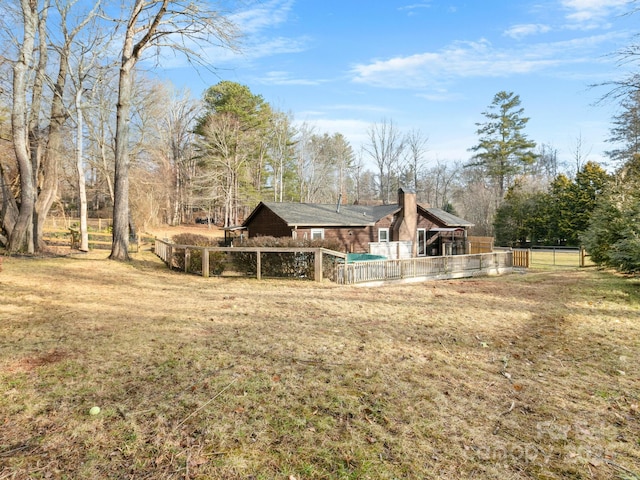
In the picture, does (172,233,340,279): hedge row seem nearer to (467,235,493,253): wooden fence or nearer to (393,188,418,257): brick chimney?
(393,188,418,257): brick chimney

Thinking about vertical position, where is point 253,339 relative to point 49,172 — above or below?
below

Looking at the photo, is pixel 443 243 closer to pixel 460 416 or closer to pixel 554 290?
pixel 554 290

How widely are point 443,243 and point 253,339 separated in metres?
22.6

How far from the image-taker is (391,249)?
899 inches

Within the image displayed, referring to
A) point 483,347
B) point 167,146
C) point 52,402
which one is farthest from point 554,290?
point 167,146

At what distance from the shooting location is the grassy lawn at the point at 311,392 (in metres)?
2.71

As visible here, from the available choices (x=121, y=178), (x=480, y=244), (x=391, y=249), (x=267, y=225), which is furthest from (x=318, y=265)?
(x=480, y=244)

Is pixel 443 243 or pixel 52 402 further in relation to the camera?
pixel 443 243

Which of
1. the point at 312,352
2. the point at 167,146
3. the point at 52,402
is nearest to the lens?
the point at 52,402

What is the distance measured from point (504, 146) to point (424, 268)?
132 ft

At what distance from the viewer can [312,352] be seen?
4.99m

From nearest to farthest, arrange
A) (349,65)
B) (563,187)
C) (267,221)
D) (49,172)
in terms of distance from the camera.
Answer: (49,172), (267,221), (349,65), (563,187)

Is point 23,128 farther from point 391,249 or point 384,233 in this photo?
point 391,249

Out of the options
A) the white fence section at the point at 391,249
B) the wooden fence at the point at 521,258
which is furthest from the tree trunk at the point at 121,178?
the wooden fence at the point at 521,258
